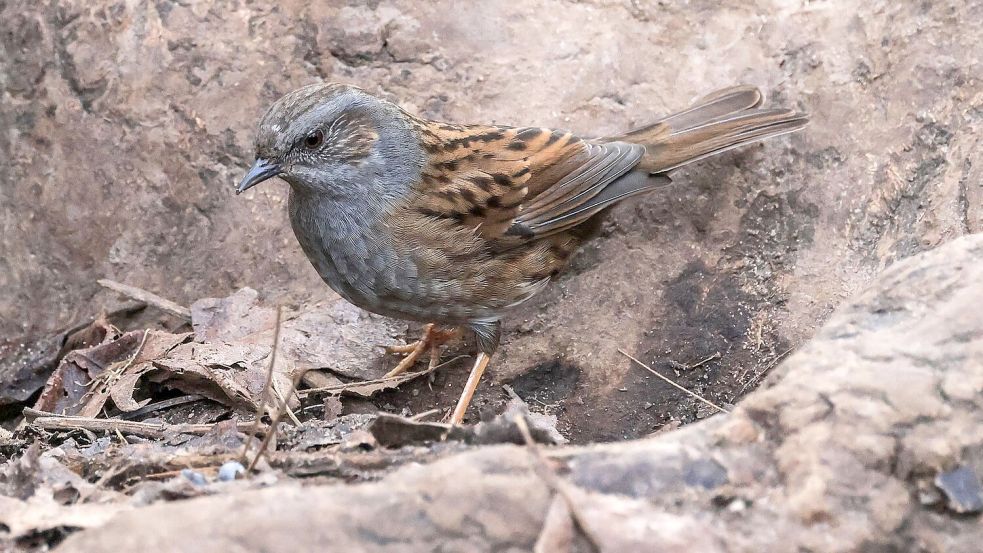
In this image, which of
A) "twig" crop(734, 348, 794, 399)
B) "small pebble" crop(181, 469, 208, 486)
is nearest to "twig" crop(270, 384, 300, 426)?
"small pebble" crop(181, 469, 208, 486)

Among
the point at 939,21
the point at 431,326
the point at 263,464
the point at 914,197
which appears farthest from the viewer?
the point at 431,326

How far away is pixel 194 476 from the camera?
330cm

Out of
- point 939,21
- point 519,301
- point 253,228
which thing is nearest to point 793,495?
point 519,301

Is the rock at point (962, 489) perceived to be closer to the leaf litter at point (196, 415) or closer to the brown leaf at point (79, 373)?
the leaf litter at point (196, 415)

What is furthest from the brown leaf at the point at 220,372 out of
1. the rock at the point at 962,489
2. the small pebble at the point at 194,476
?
the rock at the point at 962,489

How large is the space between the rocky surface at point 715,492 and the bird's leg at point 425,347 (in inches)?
110

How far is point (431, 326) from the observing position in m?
5.97

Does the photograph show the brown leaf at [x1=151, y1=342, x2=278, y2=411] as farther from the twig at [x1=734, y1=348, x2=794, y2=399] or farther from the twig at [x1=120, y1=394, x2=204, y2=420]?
the twig at [x1=734, y1=348, x2=794, y2=399]

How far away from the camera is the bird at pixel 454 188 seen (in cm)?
511

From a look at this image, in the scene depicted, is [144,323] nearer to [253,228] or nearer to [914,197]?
[253,228]

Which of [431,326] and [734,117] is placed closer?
[734,117]

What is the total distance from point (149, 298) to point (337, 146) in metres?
1.80

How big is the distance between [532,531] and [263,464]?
4.04 feet

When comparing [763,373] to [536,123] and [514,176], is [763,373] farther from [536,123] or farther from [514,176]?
[536,123]
